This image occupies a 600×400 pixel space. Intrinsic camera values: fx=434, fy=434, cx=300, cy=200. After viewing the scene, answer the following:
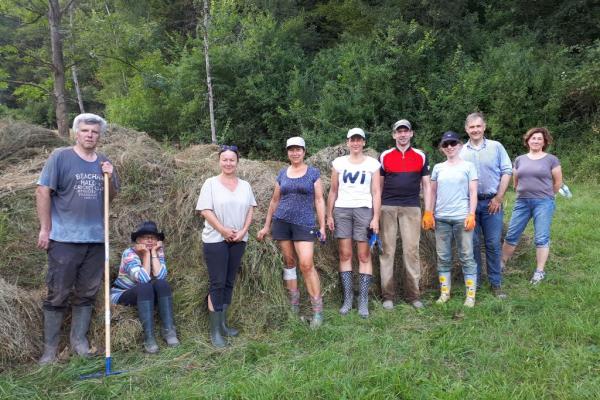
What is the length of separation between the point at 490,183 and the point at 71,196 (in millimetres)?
3883

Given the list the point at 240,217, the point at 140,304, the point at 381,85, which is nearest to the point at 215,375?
the point at 140,304

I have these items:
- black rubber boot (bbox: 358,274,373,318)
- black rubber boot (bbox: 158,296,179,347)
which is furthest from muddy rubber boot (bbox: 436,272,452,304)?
black rubber boot (bbox: 158,296,179,347)

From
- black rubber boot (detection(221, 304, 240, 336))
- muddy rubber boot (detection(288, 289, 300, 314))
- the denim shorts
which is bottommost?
black rubber boot (detection(221, 304, 240, 336))

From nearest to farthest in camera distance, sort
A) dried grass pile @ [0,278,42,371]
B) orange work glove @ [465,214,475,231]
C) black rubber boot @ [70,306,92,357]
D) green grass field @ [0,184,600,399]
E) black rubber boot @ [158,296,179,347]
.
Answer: green grass field @ [0,184,600,399] < dried grass pile @ [0,278,42,371] < black rubber boot @ [70,306,92,357] < black rubber boot @ [158,296,179,347] < orange work glove @ [465,214,475,231]

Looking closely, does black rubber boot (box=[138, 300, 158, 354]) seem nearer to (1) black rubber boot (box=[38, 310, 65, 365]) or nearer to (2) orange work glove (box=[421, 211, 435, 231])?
(1) black rubber boot (box=[38, 310, 65, 365])

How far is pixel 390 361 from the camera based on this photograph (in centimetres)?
322

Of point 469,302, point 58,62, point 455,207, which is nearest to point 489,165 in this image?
point 455,207

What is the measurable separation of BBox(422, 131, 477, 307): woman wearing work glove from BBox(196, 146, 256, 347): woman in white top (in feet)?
6.18

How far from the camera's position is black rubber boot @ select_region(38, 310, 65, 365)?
3.38 metres

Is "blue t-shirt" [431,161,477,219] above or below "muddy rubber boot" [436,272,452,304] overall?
above

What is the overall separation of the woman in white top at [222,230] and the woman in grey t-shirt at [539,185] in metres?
3.11

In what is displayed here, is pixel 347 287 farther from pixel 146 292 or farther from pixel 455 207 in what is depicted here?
pixel 146 292

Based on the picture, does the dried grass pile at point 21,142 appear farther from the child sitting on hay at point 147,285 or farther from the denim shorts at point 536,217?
the denim shorts at point 536,217

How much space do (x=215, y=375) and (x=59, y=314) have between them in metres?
1.36
